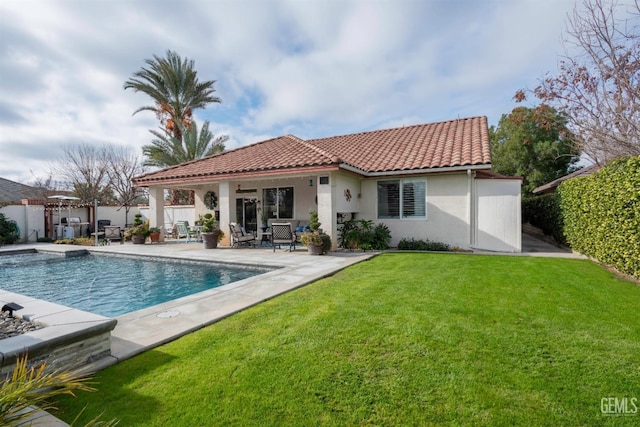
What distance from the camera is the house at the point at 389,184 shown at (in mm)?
12531

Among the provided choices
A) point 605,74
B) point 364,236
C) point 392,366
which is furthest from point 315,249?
point 605,74

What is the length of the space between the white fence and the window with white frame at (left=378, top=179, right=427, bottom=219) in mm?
13990

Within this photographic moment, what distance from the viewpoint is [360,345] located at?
4.05 m

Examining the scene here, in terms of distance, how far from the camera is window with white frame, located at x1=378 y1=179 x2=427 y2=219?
546 inches

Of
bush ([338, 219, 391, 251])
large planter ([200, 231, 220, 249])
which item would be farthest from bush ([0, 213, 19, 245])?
bush ([338, 219, 391, 251])

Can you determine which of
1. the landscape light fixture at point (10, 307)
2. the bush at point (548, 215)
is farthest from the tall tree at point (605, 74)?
the landscape light fixture at point (10, 307)

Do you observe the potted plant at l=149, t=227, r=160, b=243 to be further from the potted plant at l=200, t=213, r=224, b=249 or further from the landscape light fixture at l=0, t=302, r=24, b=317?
the landscape light fixture at l=0, t=302, r=24, b=317

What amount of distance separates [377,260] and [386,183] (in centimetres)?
531

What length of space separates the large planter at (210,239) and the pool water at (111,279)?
7.86ft

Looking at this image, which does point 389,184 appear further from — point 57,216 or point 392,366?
point 57,216

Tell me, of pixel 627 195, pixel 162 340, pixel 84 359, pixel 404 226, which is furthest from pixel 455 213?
pixel 84 359

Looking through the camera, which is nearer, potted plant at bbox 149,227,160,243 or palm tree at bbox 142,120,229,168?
potted plant at bbox 149,227,160,243

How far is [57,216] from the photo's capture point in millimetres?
21875

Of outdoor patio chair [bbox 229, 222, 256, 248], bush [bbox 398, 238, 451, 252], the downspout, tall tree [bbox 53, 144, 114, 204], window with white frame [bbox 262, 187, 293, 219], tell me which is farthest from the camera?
tall tree [bbox 53, 144, 114, 204]
